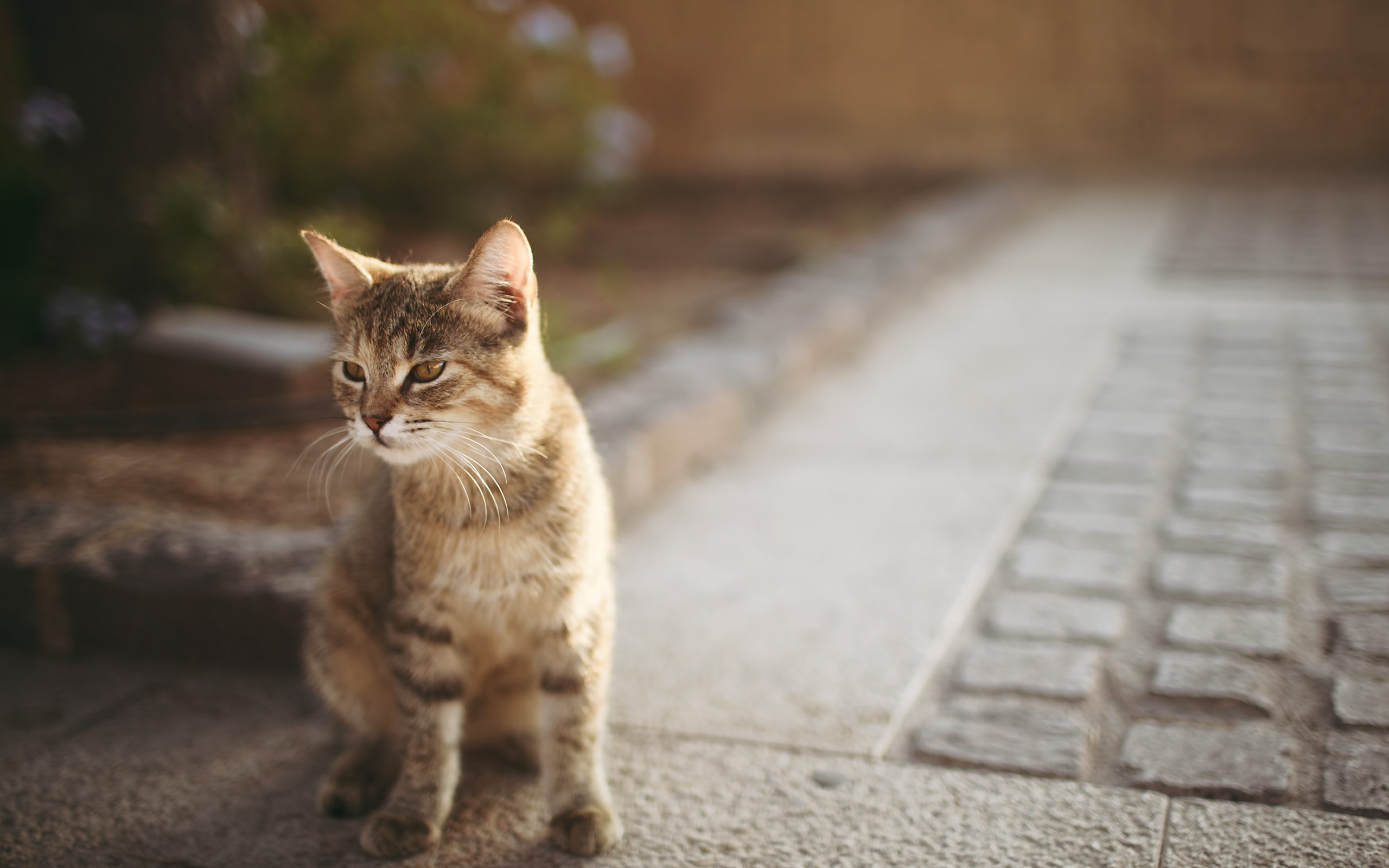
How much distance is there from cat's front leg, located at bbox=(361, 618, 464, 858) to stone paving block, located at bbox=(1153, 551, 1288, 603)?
1678mm

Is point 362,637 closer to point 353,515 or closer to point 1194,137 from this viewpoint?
point 353,515

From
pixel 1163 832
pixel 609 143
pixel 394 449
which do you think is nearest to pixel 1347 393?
pixel 1163 832

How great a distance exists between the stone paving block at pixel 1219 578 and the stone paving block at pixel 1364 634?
161 mm

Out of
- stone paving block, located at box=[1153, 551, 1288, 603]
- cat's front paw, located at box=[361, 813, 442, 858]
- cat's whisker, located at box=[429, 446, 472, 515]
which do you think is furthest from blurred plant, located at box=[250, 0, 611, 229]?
stone paving block, located at box=[1153, 551, 1288, 603]

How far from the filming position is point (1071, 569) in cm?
273

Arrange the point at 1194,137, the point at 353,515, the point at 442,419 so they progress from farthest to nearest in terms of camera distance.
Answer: the point at 1194,137 → the point at 353,515 → the point at 442,419

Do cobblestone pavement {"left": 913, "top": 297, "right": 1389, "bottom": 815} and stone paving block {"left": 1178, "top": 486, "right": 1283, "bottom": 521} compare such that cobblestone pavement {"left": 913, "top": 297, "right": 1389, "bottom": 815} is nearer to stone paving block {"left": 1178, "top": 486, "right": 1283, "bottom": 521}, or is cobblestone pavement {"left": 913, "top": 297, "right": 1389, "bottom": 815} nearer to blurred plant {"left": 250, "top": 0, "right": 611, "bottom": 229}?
stone paving block {"left": 1178, "top": 486, "right": 1283, "bottom": 521}

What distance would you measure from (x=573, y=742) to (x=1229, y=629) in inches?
57.4

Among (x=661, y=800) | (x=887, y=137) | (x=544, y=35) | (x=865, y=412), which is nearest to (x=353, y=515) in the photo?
(x=661, y=800)

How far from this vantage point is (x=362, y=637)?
6.83 ft

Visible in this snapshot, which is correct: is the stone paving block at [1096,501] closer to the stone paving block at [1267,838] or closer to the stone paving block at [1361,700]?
the stone paving block at [1361,700]

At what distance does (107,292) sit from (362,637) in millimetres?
2662

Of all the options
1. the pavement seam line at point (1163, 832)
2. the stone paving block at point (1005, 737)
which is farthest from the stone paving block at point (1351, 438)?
the pavement seam line at point (1163, 832)

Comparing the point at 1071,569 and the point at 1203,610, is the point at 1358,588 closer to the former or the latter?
the point at 1203,610
